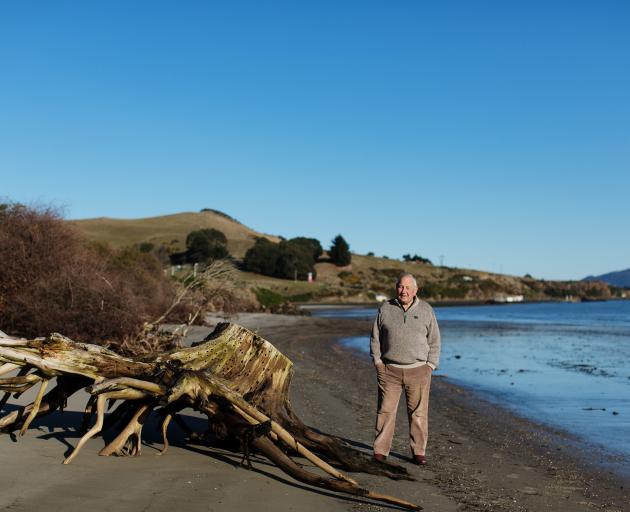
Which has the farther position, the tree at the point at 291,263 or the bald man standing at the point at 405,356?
the tree at the point at 291,263

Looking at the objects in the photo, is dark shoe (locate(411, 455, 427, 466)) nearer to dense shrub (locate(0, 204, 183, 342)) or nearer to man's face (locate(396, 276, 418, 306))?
man's face (locate(396, 276, 418, 306))

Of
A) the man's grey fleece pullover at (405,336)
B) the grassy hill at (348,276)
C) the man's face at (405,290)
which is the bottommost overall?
the man's grey fleece pullover at (405,336)

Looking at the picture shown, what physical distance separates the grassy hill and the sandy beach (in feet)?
219

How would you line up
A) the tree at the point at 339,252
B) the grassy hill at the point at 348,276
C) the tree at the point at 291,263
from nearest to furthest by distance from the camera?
the grassy hill at the point at 348,276, the tree at the point at 291,263, the tree at the point at 339,252

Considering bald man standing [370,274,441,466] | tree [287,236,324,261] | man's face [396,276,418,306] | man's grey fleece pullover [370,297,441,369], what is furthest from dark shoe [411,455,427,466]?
tree [287,236,324,261]

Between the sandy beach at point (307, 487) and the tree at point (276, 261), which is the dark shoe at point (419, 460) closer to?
the sandy beach at point (307, 487)

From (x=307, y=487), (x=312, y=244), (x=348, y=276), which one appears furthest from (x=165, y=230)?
→ (x=307, y=487)

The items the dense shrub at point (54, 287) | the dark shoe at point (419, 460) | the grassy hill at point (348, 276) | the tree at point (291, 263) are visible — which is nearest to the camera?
the dark shoe at point (419, 460)

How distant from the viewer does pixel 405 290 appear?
791 centimetres

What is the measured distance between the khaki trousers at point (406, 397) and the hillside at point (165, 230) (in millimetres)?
88959

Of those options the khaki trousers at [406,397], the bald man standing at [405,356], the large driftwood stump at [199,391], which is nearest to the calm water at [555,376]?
the khaki trousers at [406,397]

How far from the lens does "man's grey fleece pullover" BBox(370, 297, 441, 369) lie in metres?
7.93

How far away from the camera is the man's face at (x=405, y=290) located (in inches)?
312

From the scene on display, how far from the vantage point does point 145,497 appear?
5.83 meters
